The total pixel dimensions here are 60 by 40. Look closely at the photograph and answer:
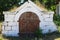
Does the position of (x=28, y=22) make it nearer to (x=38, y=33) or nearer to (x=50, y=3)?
(x=38, y=33)

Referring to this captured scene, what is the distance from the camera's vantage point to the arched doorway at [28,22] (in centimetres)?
1582

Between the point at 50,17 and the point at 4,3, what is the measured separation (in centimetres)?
961

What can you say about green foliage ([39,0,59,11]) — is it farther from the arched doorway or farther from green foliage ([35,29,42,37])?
green foliage ([35,29,42,37])

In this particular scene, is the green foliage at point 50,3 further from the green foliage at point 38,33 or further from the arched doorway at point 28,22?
the green foliage at point 38,33

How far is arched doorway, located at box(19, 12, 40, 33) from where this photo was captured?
623 inches

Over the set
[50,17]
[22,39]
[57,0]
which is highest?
[57,0]

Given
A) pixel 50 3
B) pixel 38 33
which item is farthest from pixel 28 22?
pixel 50 3

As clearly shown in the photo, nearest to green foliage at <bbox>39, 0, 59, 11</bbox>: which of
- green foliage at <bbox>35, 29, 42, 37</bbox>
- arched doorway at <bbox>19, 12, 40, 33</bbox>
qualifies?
arched doorway at <bbox>19, 12, 40, 33</bbox>

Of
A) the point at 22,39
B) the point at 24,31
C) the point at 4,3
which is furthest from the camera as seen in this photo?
the point at 4,3

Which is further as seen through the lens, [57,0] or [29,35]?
[57,0]

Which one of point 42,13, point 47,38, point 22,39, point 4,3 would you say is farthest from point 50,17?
point 4,3

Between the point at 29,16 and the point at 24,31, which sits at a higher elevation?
the point at 29,16

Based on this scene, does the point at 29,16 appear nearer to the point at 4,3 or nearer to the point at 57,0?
the point at 4,3

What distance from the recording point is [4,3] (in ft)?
80.3
